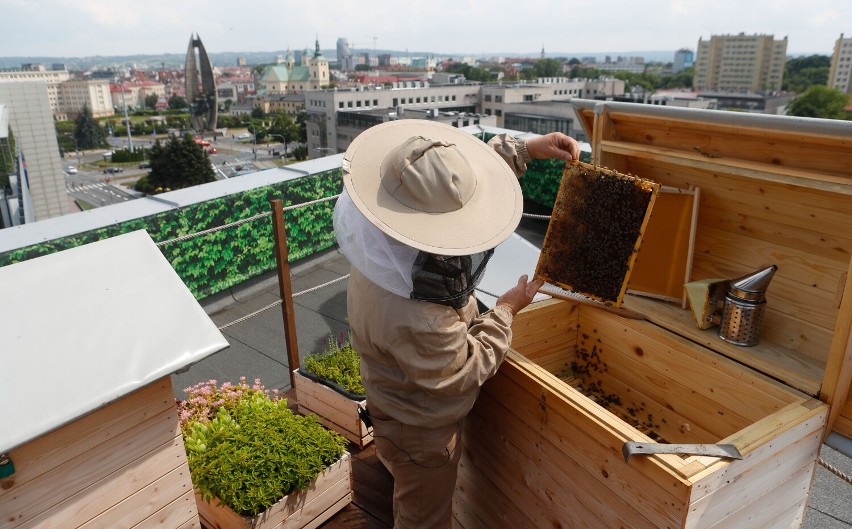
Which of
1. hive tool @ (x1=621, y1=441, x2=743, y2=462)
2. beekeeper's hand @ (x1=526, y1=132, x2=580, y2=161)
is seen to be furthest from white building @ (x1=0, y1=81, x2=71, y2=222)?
hive tool @ (x1=621, y1=441, x2=743, y2=462)

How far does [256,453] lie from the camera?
289 centimetres

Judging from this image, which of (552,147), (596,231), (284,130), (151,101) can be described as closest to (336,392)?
(596,231)

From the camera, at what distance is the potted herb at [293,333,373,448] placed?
3.79 metres

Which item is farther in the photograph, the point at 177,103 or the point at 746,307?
the point at 177,103

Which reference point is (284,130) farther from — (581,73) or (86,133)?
(581,73)

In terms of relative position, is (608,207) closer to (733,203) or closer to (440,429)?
(733,203)

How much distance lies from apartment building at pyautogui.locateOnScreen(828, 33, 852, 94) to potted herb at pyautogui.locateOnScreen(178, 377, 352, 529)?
128m

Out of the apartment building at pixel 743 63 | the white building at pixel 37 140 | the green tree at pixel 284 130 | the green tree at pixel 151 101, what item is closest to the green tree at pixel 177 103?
the green tree at pixel 151 101

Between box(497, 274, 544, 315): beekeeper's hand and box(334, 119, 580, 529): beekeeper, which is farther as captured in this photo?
box(497, 274, 544, 315): beekeeper's hand

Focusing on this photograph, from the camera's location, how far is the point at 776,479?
2090mm

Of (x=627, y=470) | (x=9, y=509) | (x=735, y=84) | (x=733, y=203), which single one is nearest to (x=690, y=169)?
(x=733, y=203)

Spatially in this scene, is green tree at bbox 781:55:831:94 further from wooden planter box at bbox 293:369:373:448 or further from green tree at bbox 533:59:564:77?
wooden planter box at bbox 293:369:373:448

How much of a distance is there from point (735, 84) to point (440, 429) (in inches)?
5838

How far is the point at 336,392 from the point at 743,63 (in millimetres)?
151006
